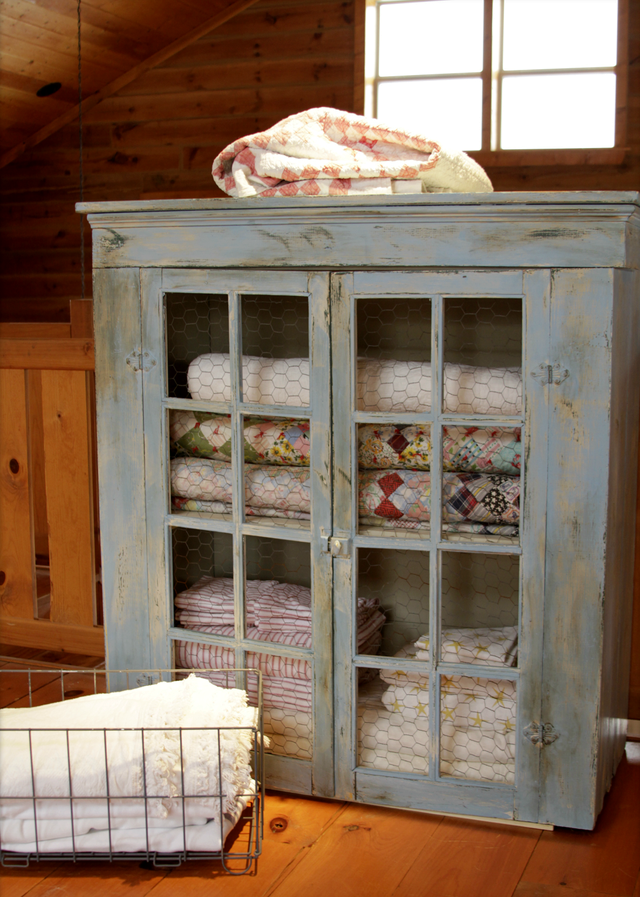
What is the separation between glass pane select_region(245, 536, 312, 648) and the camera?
196 centimetres

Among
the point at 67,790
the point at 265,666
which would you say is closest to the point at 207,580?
the point at 265,666

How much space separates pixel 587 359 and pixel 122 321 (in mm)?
1002

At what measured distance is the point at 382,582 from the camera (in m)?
2.05

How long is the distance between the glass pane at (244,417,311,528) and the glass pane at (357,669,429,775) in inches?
15.7

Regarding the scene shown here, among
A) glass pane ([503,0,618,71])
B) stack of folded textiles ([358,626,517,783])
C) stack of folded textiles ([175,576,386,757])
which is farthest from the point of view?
glass pane ([503,0,618,71])

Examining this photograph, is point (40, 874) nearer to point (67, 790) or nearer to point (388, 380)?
point (67, 790)

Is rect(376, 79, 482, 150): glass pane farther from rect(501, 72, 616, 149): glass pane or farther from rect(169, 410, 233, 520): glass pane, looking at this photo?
rect(169, 410, 233, 520): glass pane

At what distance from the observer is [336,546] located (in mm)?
1854

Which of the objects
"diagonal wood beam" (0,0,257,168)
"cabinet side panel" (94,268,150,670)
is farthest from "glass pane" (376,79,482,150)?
"cabinet side panel" (94,268,150,670)

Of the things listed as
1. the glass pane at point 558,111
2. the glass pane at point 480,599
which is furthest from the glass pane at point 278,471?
the glass pane at point 558,111

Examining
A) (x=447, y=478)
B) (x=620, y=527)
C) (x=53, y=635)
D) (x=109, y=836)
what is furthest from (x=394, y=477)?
(x=53, y=635)

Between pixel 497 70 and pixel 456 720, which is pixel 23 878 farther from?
pixel 497 70

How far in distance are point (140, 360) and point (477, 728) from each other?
109cm

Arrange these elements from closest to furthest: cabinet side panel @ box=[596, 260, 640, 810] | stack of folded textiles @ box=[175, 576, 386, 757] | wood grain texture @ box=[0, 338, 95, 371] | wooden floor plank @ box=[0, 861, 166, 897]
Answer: wooden floor plank @ box=[0, 861, 166, 897] → cabinet side panel @ box=[596, 260, 640, 810] → stack of folded textiles @ box=[175, 576, 386, 757] → wood grain texture @ box=[0, 338, 95, 371]
